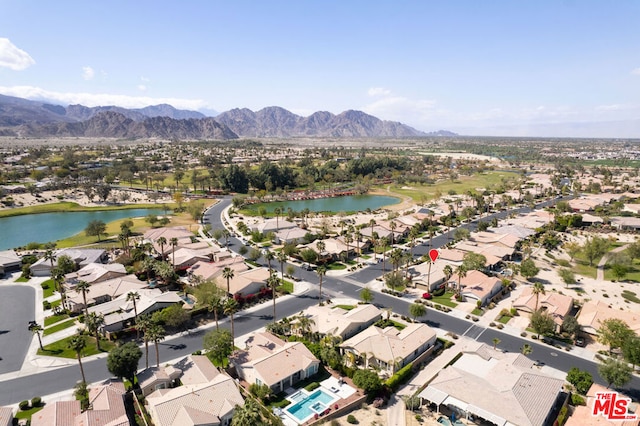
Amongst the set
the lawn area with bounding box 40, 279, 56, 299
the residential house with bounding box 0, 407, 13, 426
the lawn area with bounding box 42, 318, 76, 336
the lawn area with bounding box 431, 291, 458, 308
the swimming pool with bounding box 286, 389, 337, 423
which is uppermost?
the residential house with bounding box 0, 407, 13, 426

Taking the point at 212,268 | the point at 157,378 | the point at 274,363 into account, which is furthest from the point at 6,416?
the point at 212,268

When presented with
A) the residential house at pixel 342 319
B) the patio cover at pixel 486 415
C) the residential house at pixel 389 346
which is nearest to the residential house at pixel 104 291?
the residential house at pixel 342 319

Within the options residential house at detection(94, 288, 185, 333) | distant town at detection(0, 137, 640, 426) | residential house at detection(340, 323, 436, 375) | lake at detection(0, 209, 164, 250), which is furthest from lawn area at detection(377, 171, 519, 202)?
residential house at detection(94, 288, 185, 333)

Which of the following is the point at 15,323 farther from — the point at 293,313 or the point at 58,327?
the point at 293,313

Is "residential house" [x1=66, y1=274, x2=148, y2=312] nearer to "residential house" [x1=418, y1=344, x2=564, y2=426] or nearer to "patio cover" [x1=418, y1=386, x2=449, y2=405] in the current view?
"patio cover" [x1=418, y1=386, x2=449, y2=405]

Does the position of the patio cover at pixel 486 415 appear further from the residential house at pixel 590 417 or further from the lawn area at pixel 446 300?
the lawn area at pixel 446 300

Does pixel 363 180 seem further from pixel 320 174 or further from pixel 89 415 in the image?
pixel 89 415
